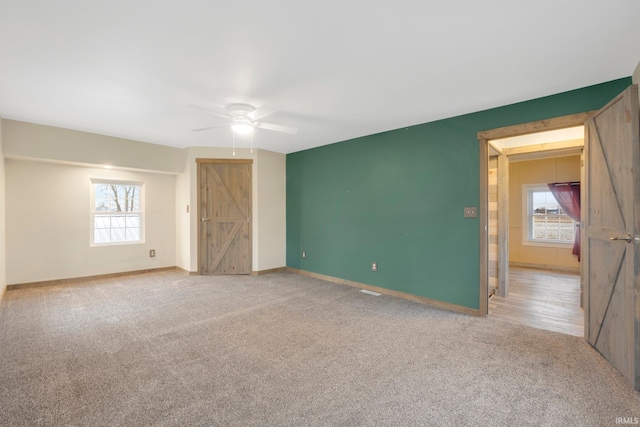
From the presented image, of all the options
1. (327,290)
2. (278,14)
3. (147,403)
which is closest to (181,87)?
(278,14)

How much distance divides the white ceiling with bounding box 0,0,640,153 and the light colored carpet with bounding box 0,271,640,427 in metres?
2.42

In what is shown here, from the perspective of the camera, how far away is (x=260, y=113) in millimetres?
3578

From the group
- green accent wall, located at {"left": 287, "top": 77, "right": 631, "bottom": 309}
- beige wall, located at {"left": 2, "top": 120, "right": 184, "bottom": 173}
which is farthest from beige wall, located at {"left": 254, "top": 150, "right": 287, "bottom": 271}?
beige wall, located at {"left": 2, "top": 120, "right": 184, "bottom": 173}

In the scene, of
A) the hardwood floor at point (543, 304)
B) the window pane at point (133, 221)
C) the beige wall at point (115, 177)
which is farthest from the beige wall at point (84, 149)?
the hardwood floor at point (543, 304)

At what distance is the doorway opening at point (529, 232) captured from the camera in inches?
134

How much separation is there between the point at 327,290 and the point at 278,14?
3.67 m

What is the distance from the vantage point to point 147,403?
73.1 inches

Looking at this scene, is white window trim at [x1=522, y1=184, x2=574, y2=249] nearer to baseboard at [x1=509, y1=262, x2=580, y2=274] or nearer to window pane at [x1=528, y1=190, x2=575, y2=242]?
window pane at [x1=528, y1=190, x2=575, y2=242]

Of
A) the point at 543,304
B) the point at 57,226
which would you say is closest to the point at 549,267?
the point at 543,304

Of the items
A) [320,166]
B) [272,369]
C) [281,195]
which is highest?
[320,166]

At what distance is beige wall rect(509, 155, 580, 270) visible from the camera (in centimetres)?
616

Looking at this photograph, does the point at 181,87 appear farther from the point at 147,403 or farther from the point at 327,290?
the point at 327,290

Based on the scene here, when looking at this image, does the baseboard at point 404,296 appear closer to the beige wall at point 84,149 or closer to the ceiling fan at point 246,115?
the ceiling fan at point 246,115

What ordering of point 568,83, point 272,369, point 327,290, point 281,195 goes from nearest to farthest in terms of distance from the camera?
1. point 272,369
2. point 568,83
3. point 327,290
4. point 281,195
